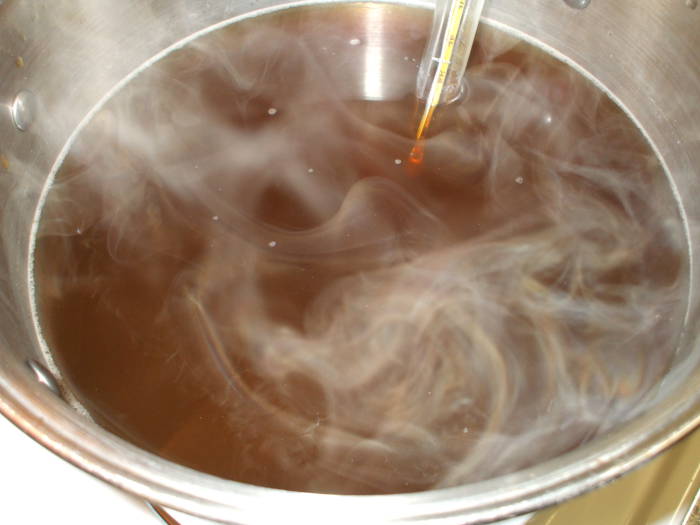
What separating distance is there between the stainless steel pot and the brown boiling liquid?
1.4 inches

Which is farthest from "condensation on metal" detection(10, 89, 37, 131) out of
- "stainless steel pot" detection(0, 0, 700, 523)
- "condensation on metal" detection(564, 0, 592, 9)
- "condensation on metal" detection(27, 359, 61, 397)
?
"condensation on metal" detection(564, 0, 592, 9)

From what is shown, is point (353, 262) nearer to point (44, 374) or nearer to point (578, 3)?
point (44, 374)

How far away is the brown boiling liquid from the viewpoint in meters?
0.86

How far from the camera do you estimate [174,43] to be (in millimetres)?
1204

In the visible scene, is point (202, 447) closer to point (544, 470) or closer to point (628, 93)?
point (544, 470)

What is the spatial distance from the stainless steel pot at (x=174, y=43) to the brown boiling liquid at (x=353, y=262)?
0.11 ft

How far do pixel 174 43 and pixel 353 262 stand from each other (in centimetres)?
51

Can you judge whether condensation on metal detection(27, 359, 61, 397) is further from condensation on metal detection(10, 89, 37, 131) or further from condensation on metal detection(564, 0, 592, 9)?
condensation on metal detection(564, 0, 592, 9)

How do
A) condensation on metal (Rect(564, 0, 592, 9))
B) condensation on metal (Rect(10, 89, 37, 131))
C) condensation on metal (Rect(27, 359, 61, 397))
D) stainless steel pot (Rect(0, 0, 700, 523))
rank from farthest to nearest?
1. condensation on metal (Rect(564, 0, 592, 9))
2. condensation on metal (Rect(10, 89, 37, 131))
3. condensation on metal (Rect(27, 359, 61, 397))
4. stainless steel pot (Rect(0, 0, 700, 523))

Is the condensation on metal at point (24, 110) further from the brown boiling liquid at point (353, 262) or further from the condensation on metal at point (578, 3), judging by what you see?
the condensation on metal at point (578, 3)

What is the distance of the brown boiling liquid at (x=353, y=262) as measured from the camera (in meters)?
0.86

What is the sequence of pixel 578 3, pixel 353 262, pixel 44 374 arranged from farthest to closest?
pixel 578 3
pixel 353 262
pixel 44 374

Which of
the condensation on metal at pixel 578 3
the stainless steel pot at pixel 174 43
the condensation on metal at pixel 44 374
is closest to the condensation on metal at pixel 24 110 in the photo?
the stainless steel pot at pixel 174 43

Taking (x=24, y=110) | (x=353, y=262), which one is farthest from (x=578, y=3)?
(x=24, y=110)
